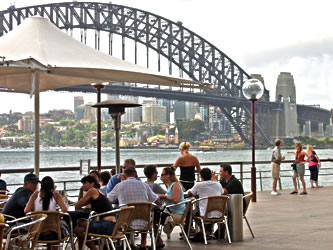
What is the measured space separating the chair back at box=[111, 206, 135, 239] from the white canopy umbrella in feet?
4.52

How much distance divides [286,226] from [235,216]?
4.75 ft

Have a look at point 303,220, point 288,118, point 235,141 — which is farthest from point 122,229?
point 288,118

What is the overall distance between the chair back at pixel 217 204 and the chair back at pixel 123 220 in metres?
1.31

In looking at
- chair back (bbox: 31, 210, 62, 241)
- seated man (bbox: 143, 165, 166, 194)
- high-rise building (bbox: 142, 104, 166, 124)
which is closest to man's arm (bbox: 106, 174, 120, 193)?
seated man (bbox: 143, 165, 166, 194)

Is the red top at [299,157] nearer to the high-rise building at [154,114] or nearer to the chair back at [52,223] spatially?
the chair back at [52,223]

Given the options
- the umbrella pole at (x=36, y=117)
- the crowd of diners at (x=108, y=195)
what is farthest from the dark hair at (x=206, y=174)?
the umbrella pole at (x=36, y=117)

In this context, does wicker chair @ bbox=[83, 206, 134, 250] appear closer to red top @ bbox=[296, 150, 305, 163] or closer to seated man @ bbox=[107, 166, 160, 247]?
seated man @ bbox=[107, 166, 160, 247]

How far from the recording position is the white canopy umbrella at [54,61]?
19.3 feet

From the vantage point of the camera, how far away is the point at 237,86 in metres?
78.6

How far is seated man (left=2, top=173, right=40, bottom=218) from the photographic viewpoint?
5242 millimetres

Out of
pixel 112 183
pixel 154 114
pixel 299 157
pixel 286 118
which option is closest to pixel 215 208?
pixel 112 183

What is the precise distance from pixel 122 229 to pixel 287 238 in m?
2.12

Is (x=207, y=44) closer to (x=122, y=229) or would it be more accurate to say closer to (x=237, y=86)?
(x=237, y=86)

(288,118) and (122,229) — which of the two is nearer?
(122,229)
